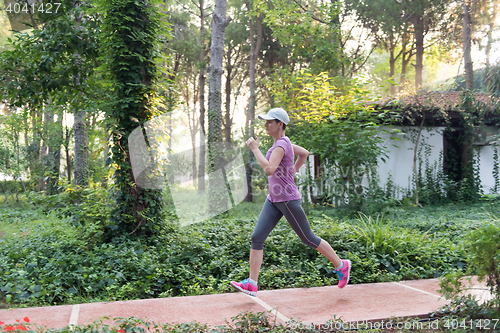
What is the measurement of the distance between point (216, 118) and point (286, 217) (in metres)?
7.41

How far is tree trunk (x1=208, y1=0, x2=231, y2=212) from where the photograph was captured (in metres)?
10.5

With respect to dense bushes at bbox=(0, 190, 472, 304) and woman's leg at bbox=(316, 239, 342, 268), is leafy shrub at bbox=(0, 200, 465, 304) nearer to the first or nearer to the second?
dense bushes at bbox=(0, 190, 472, 304)

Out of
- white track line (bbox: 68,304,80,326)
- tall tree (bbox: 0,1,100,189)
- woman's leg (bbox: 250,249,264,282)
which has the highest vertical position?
tall tree (bbox: 0,1,100,189)

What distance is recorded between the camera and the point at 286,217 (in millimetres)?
3588

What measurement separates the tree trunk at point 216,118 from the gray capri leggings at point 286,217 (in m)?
6.89

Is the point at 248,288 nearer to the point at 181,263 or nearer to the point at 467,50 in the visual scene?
the point at 181,263

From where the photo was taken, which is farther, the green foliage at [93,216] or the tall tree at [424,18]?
the tall tree at [424,18]

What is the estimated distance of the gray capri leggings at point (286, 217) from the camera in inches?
139

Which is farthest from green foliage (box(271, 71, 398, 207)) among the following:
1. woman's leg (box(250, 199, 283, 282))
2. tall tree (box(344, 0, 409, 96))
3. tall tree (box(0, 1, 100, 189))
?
tall tree (box(344, 0, 409, 96))

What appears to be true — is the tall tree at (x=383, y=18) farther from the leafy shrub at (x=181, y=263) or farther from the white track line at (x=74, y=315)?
the white track line at (x=74, y=315)

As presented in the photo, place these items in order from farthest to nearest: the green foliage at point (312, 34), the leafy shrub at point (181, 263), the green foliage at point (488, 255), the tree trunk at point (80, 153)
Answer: the green foliage at point (312, 34) < the tree trunk at point (80, 153) < the leafy shrub at point (181, 263) < the green foliage at point (488, 255)

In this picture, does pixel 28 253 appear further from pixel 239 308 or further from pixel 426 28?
pixel 426 28

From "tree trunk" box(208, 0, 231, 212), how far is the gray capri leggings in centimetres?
689

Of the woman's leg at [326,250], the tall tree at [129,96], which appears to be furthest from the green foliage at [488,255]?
the tall tree at [129,96]
